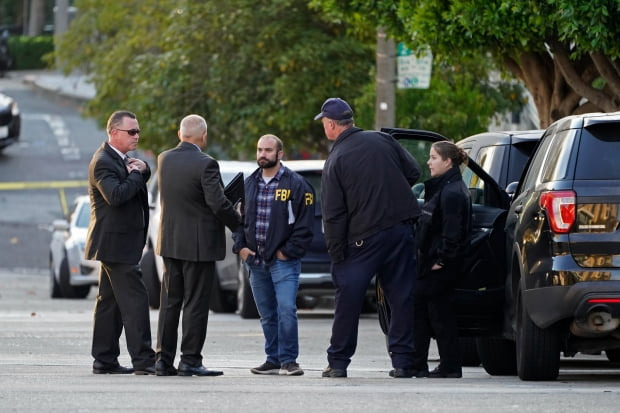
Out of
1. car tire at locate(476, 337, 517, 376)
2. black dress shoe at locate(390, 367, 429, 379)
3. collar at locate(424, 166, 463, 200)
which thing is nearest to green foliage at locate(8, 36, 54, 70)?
car tire at locate(476, 337, 517, 376)

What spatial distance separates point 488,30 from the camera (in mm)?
19172

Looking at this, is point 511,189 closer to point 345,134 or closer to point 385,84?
point 345,134

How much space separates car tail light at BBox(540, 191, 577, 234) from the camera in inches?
431

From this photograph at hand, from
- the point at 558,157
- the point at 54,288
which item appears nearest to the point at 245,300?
the point at 54,288

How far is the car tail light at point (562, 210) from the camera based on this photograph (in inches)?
431

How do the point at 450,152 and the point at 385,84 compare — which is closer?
the point at 450,152

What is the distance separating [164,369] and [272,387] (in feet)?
4.91

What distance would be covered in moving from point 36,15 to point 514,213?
7719cm

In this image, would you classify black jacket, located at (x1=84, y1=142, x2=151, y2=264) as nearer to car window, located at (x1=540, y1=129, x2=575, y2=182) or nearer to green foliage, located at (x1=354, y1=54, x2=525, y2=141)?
car window, located at (x1=540, y1=129, x2=575, y2=182)

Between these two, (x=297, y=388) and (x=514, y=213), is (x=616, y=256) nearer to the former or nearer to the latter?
(x=514, y=213)

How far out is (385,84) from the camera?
25031mm

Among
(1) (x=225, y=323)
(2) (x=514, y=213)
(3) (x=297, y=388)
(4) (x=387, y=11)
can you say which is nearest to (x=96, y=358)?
(3) (x=297, y=388)

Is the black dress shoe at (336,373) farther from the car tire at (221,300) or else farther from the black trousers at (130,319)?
the car tire at (221,300)

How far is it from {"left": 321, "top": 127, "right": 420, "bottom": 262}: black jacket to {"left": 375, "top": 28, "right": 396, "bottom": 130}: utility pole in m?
13.0
